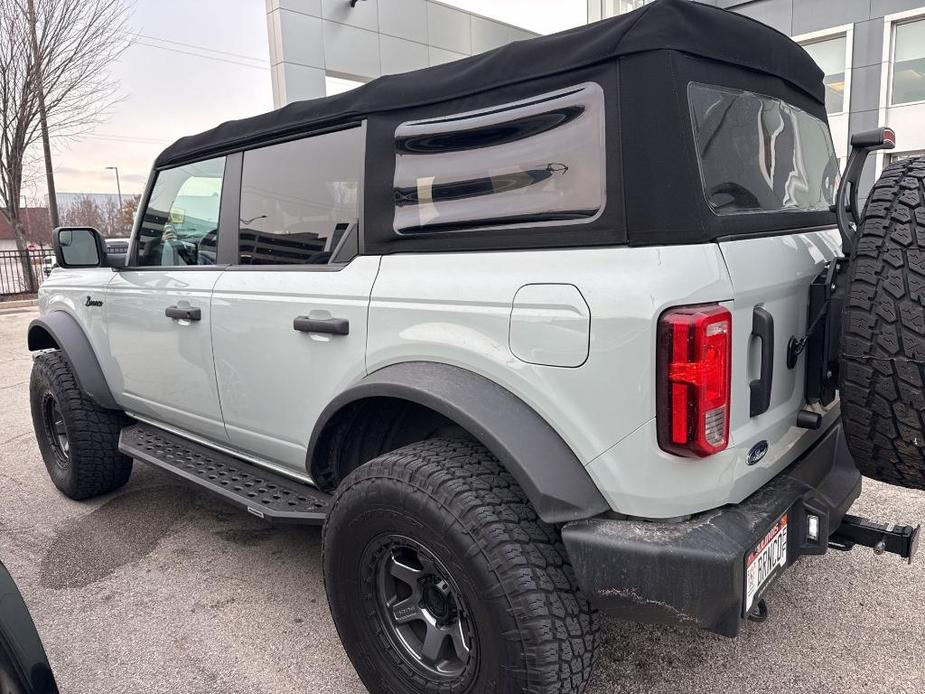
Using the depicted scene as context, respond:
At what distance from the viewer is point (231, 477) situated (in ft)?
9.95

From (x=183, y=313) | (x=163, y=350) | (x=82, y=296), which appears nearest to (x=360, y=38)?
(x=82, y=296)

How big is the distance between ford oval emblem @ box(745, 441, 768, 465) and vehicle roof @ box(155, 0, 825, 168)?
109cm

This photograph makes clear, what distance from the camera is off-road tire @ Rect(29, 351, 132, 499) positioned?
153 inches

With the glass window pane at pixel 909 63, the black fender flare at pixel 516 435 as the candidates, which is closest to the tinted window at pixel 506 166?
the black fender flare at pixel 516 435

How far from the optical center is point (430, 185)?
2.26 meters

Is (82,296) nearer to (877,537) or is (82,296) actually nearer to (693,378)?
(693,378)

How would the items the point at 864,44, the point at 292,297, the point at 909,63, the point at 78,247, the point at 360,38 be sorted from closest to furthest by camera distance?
the point at 292,297 → the point at 78,247 → the point at 360,38 → the point at 909,63 → the point at 864,44

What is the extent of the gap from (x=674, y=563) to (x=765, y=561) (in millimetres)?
339

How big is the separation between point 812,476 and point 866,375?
0.58 m

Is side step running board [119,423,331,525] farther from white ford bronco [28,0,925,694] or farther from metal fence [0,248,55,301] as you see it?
metal fence [0,248,55,301]

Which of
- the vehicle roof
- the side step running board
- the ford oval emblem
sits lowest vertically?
the side step running board

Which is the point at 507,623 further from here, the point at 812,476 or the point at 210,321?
the point at 210,321

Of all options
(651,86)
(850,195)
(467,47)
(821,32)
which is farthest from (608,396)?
(821,32)

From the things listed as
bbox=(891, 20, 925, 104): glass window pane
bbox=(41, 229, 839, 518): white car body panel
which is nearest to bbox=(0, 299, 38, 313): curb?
bbox=(41, 229, 839, 518): white car body panel
